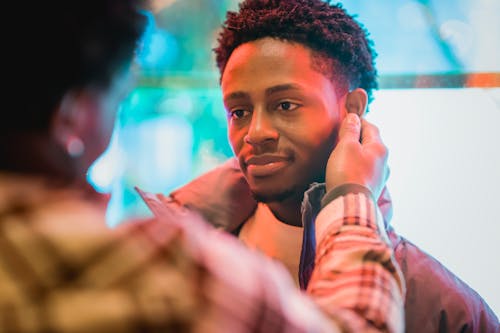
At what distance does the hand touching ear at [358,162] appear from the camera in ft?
2.81

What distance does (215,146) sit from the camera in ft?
4.17

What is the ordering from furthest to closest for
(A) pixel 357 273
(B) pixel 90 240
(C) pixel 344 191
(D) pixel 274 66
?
(D) pixel 274 66, (C) pixel 344 191, (A) pixel 357 273, (B) pixel 90 240

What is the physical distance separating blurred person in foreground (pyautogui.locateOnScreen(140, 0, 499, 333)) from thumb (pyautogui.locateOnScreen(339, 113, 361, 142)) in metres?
0.04

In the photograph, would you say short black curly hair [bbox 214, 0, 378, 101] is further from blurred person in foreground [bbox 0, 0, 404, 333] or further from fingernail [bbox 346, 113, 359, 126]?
blurred person in foreground [bbox 0, 0, 404, 333]

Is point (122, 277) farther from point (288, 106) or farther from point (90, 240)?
point (288, 106)

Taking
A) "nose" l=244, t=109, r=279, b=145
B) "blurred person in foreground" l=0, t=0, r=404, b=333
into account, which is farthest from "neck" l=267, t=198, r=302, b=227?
"blurred person in foreground" l=0, t=0, r=404, b=333

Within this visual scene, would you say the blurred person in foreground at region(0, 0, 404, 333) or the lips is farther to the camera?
the lips

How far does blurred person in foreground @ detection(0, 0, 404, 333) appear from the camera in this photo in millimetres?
423

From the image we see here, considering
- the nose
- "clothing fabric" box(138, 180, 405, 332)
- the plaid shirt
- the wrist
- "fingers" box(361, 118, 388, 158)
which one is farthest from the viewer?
the nose

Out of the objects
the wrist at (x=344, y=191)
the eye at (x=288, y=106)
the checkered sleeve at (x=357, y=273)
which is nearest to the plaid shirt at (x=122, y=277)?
the checkered sleeve at (x=357, y=273)

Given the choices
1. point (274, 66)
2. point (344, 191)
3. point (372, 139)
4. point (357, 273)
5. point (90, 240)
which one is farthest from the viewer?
point (274, 66)

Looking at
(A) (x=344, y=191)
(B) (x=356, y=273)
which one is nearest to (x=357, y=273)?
(B) (x=356, y=273)

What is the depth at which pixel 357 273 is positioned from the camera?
0.64 meters

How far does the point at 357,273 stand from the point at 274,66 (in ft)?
1.81
